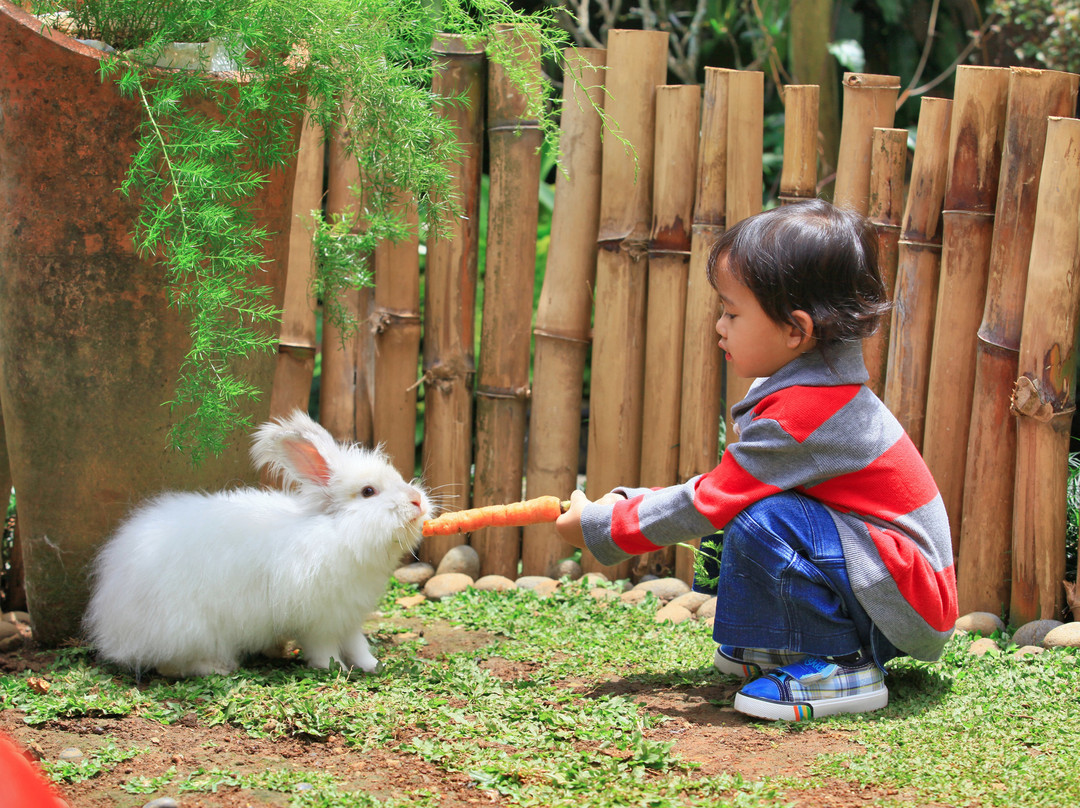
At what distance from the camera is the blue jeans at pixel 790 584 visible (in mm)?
2594

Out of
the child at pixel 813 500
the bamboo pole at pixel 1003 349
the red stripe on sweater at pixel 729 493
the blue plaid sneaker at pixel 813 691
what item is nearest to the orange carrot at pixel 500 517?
the child at pixel 813 500

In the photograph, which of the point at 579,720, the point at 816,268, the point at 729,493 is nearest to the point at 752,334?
the point at 816,268

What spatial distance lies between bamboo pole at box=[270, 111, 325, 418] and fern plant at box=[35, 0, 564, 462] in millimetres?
781

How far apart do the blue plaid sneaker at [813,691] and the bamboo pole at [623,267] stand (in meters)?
1.45

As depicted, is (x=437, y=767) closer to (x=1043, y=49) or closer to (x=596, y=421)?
(x=596, y=421)

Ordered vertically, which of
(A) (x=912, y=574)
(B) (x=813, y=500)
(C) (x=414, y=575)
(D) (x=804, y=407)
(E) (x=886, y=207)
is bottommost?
(C) (x=414, y=575)

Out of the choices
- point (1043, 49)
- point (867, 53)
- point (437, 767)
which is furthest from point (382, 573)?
point (867, 53)

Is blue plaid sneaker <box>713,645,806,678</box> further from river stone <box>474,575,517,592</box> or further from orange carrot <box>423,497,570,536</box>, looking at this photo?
river stone <box>474,575,517,592</box>

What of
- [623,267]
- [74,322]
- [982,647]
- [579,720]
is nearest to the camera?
[579,720]

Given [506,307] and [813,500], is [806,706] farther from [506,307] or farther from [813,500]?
[506,307]

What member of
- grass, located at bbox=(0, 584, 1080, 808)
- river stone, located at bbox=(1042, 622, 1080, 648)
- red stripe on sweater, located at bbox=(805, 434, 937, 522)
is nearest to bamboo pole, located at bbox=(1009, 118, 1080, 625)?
river stone, located at bbox=(1042, 622, 1080, 648)

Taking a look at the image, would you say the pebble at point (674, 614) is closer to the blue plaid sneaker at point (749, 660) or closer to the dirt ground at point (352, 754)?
the blue plaid sneaker at point (749, 660)

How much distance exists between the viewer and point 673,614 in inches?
140

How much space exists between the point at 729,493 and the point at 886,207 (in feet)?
4.63
